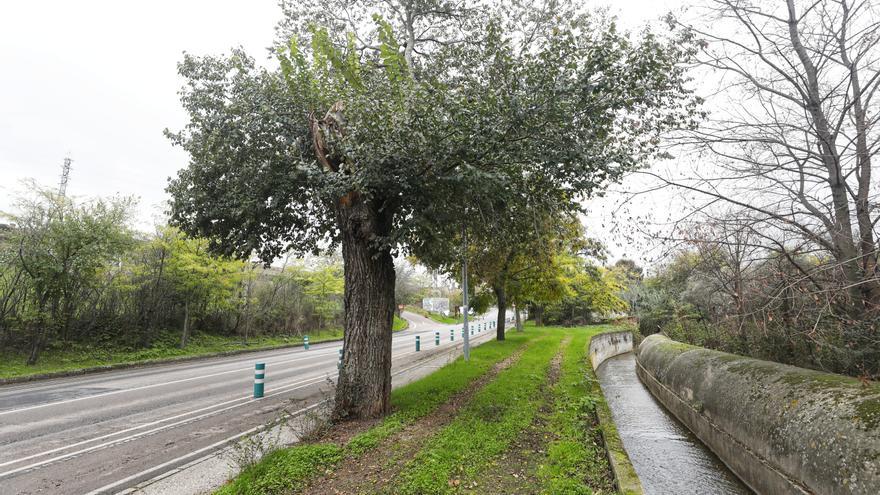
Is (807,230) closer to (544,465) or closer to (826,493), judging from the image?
(826,493)

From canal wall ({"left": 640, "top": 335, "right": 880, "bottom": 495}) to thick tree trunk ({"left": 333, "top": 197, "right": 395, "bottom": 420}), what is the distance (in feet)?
18.1

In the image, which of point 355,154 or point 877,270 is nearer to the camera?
point 877,270

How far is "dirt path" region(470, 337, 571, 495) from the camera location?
467cm

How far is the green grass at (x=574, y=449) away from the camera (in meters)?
4.75

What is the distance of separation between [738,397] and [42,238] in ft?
66.0

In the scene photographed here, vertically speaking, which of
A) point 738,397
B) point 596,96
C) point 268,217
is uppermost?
point 596,96

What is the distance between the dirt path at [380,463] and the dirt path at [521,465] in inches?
41.5

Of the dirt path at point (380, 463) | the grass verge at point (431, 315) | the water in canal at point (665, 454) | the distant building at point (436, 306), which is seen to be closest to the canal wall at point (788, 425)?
the water in canal at point (665, 454)

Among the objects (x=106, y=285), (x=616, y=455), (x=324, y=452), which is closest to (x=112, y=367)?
(x=106, y=285)

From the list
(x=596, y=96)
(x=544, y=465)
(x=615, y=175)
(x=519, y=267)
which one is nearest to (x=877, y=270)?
(x=615, y=175)

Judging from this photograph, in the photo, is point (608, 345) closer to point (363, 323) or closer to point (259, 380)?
point (259, 380)

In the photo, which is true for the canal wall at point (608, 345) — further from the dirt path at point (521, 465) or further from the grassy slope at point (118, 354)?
the grassy slope at point (118, 354)

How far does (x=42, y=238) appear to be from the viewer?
14648 millimetres

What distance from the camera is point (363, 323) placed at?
23.9 ft
